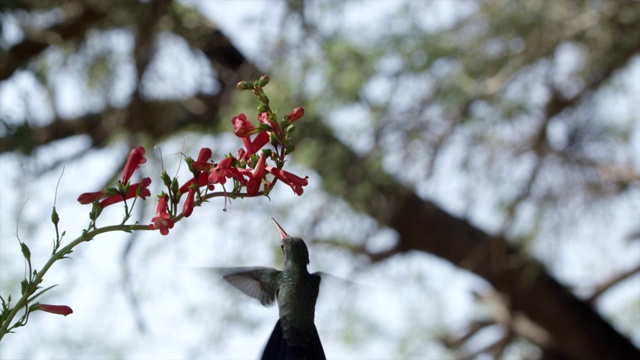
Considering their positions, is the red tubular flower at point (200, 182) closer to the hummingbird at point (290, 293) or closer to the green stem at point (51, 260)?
the green stem at point (51, 260)

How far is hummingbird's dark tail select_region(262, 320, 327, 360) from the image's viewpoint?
1889 mm

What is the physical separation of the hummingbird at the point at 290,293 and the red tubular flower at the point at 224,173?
1.24ft

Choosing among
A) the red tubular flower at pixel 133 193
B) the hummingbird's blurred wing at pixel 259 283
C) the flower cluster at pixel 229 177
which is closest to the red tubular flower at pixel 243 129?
the flower cluster at pixel 229 177

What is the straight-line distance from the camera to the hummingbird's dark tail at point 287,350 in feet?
6.20

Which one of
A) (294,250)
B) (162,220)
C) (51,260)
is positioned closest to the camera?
(51,260)

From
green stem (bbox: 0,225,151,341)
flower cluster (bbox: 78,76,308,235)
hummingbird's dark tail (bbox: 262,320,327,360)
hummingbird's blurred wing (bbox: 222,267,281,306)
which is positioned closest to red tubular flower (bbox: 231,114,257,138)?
flower cluster (bbox: 78,76,308,235)

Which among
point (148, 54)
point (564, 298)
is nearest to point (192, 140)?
point (148, 54)

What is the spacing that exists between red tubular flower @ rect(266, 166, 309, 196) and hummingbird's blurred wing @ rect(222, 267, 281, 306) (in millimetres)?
520

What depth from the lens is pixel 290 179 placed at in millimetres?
1683

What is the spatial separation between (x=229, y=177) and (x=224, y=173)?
4 cm

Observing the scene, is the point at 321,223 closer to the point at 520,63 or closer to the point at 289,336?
the point at 520,63

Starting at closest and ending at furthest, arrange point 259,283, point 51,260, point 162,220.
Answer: point 51,260
point 162,220
point 259,283

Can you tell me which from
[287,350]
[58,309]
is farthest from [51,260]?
[287,350]

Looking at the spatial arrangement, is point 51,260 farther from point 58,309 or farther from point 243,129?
point 243,129
